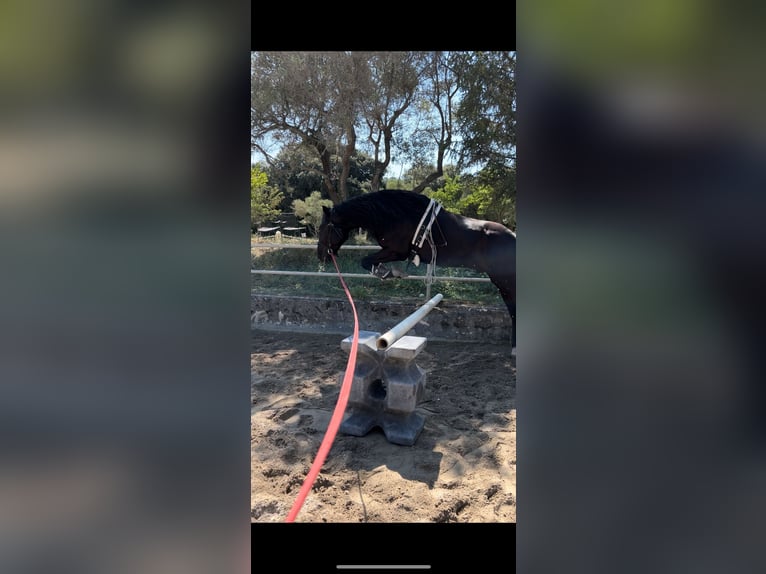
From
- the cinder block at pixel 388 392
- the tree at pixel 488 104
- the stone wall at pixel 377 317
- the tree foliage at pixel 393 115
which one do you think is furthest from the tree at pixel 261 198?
the cinder block at pixel 388 392

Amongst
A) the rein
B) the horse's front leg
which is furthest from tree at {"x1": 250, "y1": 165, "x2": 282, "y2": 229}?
the rein

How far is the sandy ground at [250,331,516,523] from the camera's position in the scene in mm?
1947

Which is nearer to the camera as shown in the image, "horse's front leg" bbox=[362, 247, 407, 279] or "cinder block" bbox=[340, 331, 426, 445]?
"cinder block" bbox=[340, 331, 426, 445]

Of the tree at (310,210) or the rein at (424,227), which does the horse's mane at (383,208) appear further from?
the tree at (310,210)

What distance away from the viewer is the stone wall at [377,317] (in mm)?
4875
